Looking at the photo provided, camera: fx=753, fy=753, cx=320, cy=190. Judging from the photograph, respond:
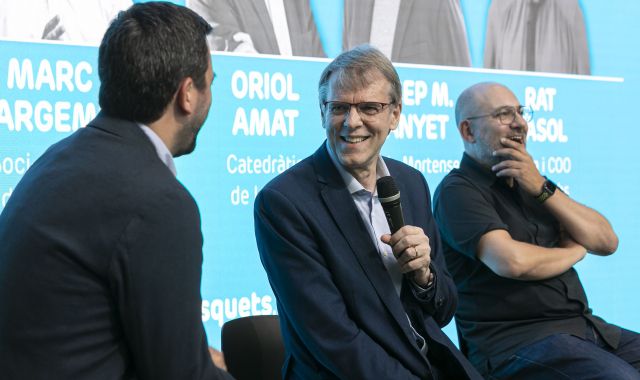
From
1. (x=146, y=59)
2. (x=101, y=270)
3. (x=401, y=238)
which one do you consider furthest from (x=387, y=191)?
(x=101, y=270)

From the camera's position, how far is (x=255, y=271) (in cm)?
333

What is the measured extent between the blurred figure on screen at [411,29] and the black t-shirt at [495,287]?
1029 mm

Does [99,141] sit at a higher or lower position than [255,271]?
higher

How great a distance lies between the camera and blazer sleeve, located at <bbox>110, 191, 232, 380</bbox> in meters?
1.29

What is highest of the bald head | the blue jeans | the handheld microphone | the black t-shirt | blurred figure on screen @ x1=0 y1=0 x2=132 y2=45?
blurred figure on screen @ x1=0 y1=0 x2=132 y2=45

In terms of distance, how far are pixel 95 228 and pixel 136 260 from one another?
0.09 metres

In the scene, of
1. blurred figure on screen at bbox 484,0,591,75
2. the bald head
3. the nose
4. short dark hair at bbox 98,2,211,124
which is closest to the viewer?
short dark hair at bbox 98,2,211,124

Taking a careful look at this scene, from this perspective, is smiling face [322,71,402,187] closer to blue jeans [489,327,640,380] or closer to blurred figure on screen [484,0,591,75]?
blue jeans [489,327,640,380]

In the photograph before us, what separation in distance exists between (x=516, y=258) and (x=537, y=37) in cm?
190

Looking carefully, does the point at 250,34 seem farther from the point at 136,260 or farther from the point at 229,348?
the point at 136,260

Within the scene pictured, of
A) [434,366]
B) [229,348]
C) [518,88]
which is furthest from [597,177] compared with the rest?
[229,348]

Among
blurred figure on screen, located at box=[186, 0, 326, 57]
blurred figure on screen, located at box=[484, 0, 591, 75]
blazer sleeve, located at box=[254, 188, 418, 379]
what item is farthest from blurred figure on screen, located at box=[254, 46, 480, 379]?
blurred figure on screen, located at box=[484, 0, 591, 75]

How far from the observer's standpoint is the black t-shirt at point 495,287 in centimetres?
266

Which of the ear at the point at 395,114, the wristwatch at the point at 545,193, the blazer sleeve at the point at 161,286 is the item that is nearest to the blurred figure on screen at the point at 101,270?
the blazer sleeve at the point at 161,286
